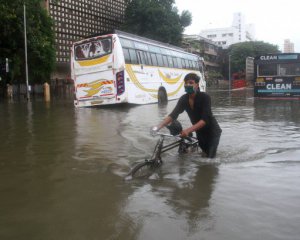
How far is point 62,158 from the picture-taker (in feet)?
21.3

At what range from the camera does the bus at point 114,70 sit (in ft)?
52.6

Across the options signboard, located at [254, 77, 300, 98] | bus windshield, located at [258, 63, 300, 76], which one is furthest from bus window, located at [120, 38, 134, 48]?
signboard, located at [254, 77, 300, 98]

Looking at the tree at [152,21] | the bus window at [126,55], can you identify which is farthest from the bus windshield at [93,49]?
the tree at [152,21]

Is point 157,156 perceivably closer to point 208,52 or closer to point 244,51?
point 244,51

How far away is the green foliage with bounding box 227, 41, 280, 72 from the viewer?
A: 78.6 meters

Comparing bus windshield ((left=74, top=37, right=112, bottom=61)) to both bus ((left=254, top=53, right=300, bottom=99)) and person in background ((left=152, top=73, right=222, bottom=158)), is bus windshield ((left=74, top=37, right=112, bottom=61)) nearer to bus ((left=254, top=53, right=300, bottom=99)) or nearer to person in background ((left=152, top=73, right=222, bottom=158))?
bus ((left=254, top=53, right=300, bottom=99))

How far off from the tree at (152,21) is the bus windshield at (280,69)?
21654 millimetres

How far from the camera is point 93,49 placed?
1634cm

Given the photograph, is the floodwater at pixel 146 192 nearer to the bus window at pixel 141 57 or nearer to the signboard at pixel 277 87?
the bus window at pixel 141 57

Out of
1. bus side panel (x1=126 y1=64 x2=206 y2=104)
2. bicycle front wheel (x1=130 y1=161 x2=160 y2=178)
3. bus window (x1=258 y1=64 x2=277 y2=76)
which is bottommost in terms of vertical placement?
bicycle front wheel (x1=130 y1=161 x2=160 y2=178)

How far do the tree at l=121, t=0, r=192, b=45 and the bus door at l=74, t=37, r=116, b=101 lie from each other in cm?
2636

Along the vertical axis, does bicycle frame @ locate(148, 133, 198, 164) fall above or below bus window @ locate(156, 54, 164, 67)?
below

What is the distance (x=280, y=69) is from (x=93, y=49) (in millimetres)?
10786

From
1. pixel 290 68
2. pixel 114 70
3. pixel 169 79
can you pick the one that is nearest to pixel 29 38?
pixel 169 79
